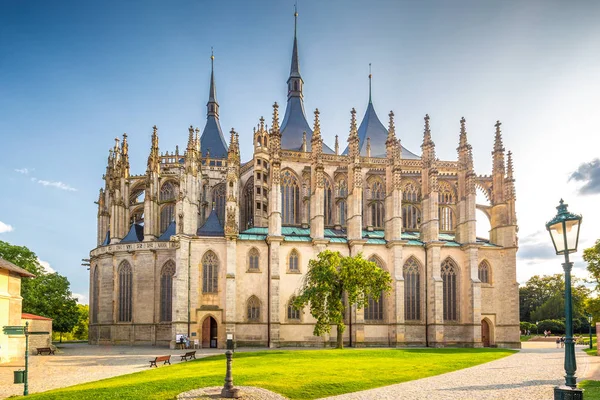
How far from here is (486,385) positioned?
65.6 ft

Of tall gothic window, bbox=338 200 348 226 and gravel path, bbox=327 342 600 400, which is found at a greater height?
tall gothic window, bbox=338 200 348 226

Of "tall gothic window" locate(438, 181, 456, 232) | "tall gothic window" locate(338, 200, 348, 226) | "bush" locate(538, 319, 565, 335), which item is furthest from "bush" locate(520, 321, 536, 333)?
"tall gothic window" locate(338, 200, 348, 226)

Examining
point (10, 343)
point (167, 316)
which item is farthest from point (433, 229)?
point (10, 343)

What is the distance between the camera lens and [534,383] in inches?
805

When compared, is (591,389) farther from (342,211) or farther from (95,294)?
(95,294)

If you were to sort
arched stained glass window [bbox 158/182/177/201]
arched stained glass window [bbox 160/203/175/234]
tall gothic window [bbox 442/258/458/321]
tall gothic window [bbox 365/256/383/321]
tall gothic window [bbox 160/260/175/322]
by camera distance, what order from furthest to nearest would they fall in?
arched stained glass window [bbox 158/182/177/201] < arched stained glass window [bbox 160/203/175/234] < tall gothic window [bbox 160/260/175/322] < tall gothic window [bbox 442/258/458/321] < tall gothic window [bbox 365/256/383/321]

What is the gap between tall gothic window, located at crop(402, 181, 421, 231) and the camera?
54688 millimetres

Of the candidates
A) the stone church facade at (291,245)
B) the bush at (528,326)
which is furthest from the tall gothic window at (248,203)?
the bush at (528,326)

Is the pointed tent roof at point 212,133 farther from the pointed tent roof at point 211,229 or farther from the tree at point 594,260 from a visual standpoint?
the tree at point 594,260

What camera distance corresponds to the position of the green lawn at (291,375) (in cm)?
1784

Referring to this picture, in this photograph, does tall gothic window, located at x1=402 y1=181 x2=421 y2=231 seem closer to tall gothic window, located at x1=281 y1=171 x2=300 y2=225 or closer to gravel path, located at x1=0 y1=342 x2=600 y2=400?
tall gothic window, located at x1=281 y1=171 x2=300 y2=225

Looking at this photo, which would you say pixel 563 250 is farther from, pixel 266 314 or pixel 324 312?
pixel 266 314

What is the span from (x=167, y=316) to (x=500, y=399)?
38.8 m

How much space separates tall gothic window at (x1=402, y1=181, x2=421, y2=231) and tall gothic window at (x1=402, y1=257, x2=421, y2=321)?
7.35m
